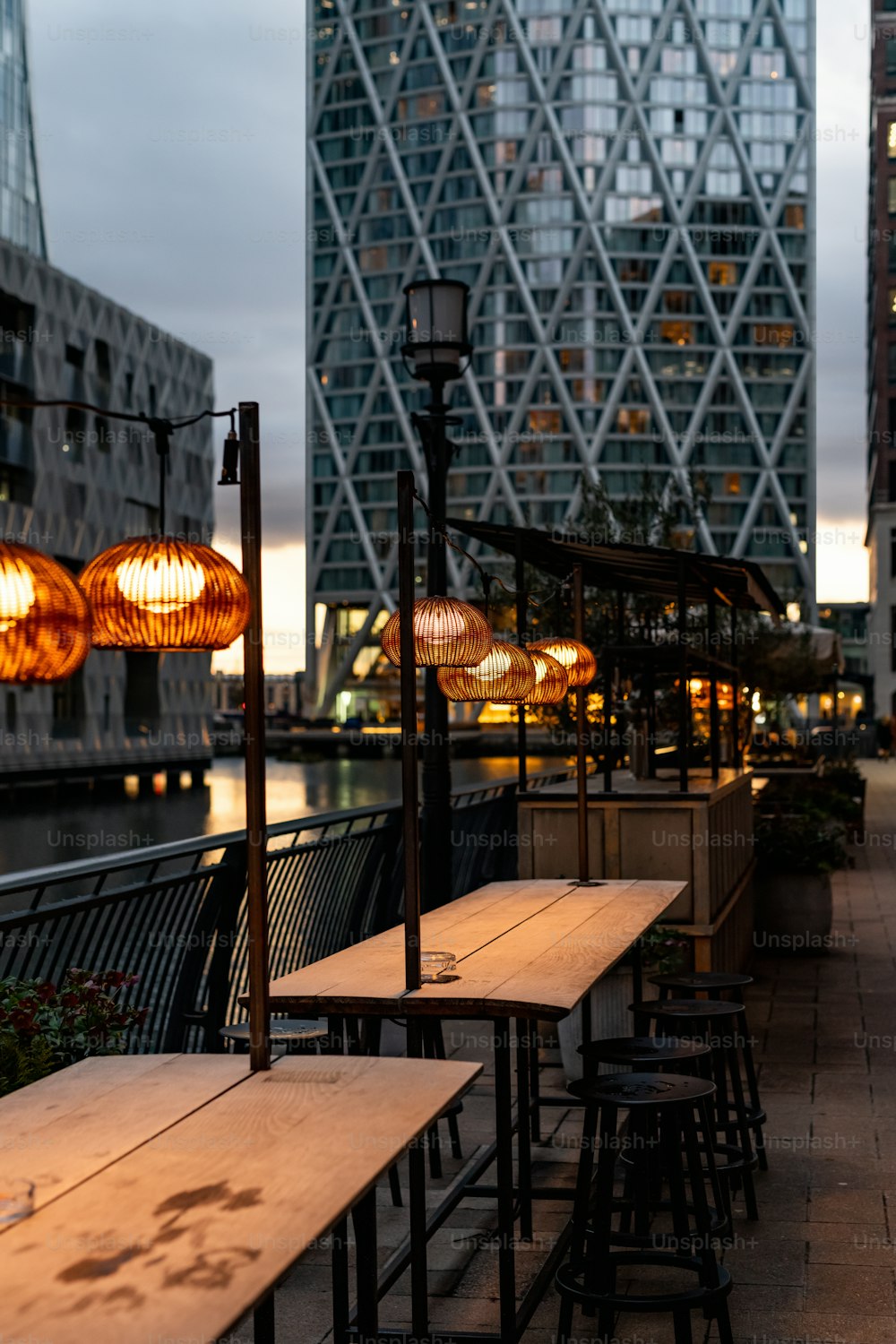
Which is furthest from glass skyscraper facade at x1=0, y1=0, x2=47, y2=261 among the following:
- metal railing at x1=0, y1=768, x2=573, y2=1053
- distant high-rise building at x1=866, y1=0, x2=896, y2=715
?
metal railing at x1=0, y1=768, x2=573, y2=1053

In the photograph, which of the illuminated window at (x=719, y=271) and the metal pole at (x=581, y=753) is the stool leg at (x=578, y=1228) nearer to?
the metal pole at (x=581, y=753)

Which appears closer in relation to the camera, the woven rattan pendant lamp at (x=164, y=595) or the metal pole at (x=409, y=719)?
the woven rattan pendant lamp at (x=164, y=595)

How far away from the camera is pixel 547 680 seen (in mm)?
8195

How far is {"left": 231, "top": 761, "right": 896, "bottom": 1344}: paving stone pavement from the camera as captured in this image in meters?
5.11

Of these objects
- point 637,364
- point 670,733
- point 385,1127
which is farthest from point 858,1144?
point 637,364

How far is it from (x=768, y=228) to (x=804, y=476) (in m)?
17.7

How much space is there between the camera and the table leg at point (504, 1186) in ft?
15.7

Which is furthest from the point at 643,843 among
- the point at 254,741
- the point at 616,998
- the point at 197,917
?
the point at 254,741

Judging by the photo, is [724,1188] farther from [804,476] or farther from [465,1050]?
[804,476]

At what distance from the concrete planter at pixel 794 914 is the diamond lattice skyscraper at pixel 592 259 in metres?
94.5

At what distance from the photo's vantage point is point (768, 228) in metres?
110

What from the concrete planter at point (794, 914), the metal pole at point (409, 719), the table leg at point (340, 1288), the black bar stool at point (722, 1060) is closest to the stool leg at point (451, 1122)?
the black bar stool at point (722, 1060)

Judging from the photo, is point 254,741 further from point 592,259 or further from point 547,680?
point 592,259

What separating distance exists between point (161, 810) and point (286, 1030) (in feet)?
146
